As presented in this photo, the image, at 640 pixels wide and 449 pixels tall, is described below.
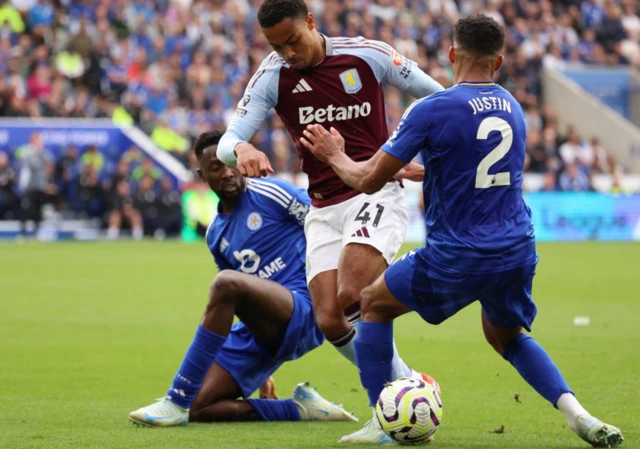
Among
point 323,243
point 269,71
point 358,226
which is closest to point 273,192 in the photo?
point 323,243

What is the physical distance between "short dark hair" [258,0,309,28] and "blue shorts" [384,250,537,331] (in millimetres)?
1594

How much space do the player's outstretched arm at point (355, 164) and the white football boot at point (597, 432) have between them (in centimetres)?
148

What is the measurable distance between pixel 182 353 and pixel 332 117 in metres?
3.50

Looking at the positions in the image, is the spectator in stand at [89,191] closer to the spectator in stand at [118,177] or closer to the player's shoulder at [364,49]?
the spectator in stand at [118,177]

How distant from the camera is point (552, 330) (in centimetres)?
1026

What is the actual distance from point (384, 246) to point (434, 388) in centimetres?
91

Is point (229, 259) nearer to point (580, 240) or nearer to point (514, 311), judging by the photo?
point (514, 311)

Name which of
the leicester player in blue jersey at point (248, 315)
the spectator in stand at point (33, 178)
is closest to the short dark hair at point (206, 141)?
the leicester player in blue jersey at point (248, 315)

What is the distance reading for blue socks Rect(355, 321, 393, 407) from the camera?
5352mm

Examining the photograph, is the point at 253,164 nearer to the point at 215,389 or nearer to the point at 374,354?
the point at 374,354

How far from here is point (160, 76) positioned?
26.7m

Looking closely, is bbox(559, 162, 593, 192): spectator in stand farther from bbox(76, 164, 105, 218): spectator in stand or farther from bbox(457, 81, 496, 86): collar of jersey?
bbox(457, 81, 496, 86): collar of jersey

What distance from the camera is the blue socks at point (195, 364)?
6.20 metres

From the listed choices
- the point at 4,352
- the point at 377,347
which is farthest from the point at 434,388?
the point at 4,352
